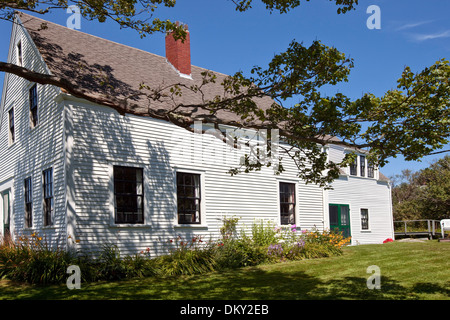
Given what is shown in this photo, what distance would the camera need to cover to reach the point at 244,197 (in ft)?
50.6

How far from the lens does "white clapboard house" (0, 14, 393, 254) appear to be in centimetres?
1195

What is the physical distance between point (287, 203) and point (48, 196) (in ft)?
28.4

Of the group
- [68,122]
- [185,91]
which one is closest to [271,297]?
[68,122]

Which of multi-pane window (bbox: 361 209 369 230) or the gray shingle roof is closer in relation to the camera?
the gray shingle roof

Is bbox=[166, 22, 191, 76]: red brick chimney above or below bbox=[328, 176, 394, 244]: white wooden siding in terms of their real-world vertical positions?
above

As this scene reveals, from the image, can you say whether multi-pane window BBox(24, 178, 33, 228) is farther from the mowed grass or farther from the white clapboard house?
the mowed grass

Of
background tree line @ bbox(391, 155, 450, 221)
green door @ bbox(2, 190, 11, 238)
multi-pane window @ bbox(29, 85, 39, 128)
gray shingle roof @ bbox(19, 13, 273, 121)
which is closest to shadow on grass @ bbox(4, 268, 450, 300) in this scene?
gray shingle roof @ bbox(19, 13, 273, 121)

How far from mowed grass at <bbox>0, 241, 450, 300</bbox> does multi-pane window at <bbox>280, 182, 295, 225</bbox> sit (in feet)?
14.3

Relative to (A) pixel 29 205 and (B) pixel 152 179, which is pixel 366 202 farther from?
(A) pixel 29 205

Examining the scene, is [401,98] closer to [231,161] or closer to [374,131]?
[374,131]

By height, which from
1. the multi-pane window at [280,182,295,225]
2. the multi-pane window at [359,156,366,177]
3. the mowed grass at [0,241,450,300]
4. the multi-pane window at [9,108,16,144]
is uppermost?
the multi-pane window at [9,108,16,144]

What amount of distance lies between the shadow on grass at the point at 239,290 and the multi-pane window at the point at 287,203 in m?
6.06

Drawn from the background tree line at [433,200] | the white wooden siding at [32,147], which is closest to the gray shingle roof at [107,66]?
the white wooden siding at [32,147]

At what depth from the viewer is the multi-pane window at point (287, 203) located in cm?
1683
